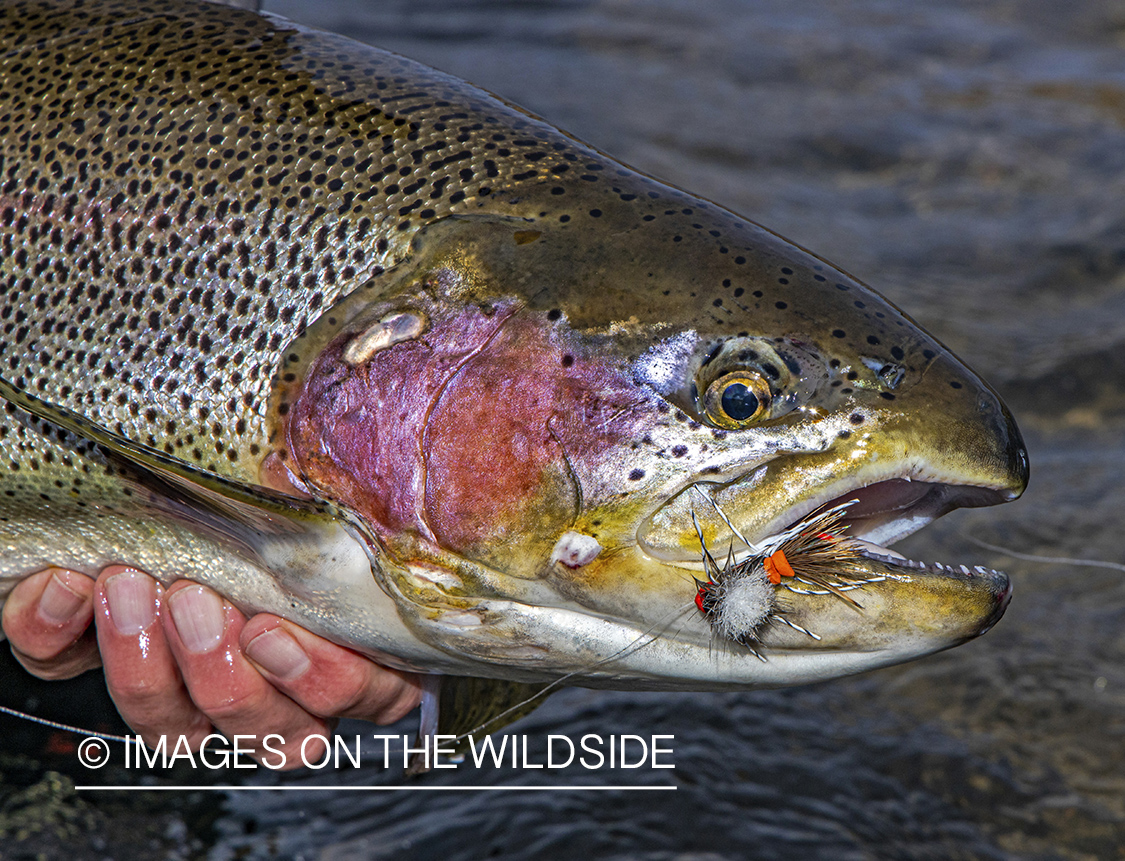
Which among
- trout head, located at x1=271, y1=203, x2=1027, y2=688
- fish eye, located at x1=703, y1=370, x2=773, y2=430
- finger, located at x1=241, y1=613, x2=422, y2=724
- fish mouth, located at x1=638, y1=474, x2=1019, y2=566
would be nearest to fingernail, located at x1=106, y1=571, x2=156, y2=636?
finger, located at x1=241, y1=613, x2=422, y2=724

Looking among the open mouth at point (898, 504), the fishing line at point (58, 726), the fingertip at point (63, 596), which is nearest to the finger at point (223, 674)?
the fingertip at point (63, 596)

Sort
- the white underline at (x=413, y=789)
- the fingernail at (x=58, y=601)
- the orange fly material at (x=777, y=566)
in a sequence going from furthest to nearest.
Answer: the white underline at (x=413, y=789), the fingernail at (x=58, y=601), the orange fly material at (x=777, y=566)

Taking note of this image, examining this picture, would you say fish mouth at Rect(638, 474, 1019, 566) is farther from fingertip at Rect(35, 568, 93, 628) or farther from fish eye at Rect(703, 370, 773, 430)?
fingertip at Rect(35, 568, 93, 628)

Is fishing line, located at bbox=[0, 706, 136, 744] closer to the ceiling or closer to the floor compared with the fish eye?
closer to the floor

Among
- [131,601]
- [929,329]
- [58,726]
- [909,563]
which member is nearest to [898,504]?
[909,563]

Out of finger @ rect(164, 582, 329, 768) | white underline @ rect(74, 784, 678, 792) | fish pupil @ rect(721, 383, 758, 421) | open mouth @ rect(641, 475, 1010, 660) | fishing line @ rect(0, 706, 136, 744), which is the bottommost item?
white underline @ rect(74, 784, 678, 792)

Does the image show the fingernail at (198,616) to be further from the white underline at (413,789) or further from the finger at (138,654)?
the white underline at (413,789)

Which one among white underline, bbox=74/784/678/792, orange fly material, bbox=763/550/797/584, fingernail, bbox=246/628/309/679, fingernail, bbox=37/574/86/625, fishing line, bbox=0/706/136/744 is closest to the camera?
orange fly material, bbox=763/550/797/584

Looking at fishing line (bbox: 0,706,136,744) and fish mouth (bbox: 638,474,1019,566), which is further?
fishing line (bbox: 0,706,136,744)
